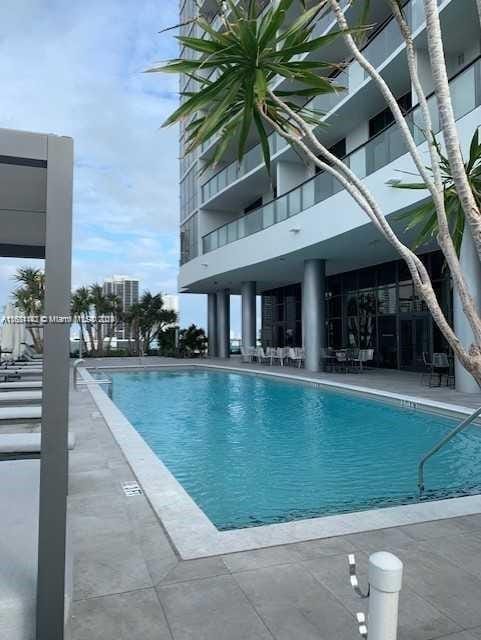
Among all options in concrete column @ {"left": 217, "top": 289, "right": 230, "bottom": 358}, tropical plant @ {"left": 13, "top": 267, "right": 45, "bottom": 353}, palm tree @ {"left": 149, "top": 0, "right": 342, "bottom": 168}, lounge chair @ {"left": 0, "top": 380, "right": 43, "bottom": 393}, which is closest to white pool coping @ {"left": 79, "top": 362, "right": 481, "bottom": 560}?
palm tree @ {"left": 149, "top": 0, "right": 342, "bottom": 168}

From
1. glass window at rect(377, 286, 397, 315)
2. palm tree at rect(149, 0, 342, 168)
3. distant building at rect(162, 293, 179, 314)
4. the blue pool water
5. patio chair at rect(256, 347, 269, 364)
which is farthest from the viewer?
distant building at rect(162, 293, 179, 314)

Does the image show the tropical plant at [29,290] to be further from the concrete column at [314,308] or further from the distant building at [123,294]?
the concrete column at [314,308]

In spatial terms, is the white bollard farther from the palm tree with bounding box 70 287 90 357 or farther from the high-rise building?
the palm tree with bounding box 70 287 90 357

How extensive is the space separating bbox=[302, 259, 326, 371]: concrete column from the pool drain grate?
13.2 metres

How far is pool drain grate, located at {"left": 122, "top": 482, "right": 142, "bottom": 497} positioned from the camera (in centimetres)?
434

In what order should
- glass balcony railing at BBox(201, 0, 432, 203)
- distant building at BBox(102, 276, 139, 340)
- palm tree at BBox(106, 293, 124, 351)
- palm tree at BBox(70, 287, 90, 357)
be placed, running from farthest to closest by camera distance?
distant building at BBox(102, 276, 139, 340)
palm tree at BBox(106, 293, 124, 351)
palm tree at BBox(70, 287, 90, 357)
glass balcony railing at BBox(201, 0, 432, 203)

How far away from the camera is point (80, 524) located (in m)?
3.59

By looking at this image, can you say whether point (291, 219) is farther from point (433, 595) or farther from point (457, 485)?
point (433, 595)

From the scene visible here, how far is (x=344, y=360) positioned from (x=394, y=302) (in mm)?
3392

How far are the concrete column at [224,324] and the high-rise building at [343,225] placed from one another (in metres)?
0.06

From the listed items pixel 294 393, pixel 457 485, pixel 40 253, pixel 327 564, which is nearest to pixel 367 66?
pixel 40 253

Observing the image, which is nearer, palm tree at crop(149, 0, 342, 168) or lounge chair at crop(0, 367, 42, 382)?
palm tree at crop(149, 0, 342, 168)

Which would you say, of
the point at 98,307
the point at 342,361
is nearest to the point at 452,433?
the point at 342,361

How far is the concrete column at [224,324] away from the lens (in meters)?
27.5
